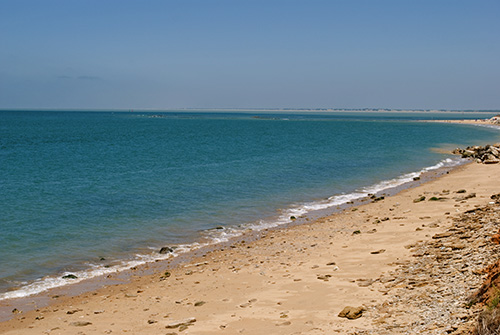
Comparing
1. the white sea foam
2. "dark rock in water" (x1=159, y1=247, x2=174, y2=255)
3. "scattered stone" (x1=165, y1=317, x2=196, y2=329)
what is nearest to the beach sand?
"scattered stone" (x1=165, y1=317, x2=196, y2=329)

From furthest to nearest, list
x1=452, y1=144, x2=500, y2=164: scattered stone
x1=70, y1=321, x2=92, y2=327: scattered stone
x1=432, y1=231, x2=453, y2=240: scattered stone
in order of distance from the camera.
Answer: x1=452, y1=144, x2=500, y2=164: scattered stone < x1=432, y1=231, x2=453, y2=240: scattered stone < x1=70, y1=321, x2=92, y2=327: scattered stone

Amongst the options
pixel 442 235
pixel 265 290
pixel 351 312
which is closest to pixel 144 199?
pixel 265 290

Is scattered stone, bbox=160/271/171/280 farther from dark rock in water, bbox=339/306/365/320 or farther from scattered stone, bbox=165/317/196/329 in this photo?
dark rock in water, bbox=339/306/365/320

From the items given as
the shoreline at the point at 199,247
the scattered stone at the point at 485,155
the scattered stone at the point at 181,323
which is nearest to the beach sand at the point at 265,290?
the scattered stone at the point at 181,323

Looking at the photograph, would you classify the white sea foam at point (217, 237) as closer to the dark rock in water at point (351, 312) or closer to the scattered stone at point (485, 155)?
the dark rock in water at point (351, 312)

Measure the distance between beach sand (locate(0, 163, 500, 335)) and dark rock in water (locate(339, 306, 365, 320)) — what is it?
0.38 ft

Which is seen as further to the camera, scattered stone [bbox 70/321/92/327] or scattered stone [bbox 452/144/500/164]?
scattered stone [bbox 452/144/500/164]

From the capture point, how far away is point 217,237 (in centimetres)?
1973

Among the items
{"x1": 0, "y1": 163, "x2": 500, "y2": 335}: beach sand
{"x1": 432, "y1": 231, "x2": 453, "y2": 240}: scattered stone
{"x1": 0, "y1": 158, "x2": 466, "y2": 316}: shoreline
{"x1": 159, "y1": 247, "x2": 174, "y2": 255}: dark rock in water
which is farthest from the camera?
{"x1": 159, "y1": 247, "x2": 174, "y2": 255}: dark rock in water

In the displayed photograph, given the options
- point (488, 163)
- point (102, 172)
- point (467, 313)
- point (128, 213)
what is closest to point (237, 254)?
point (128, 213)

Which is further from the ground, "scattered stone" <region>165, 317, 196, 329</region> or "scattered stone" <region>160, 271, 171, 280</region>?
"scattered stone" <region>165, 317, 196, 329</region>

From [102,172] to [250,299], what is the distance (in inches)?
1120

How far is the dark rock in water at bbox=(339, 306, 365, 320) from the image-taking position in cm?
942

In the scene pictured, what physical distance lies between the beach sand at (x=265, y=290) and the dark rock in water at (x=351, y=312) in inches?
4.6
